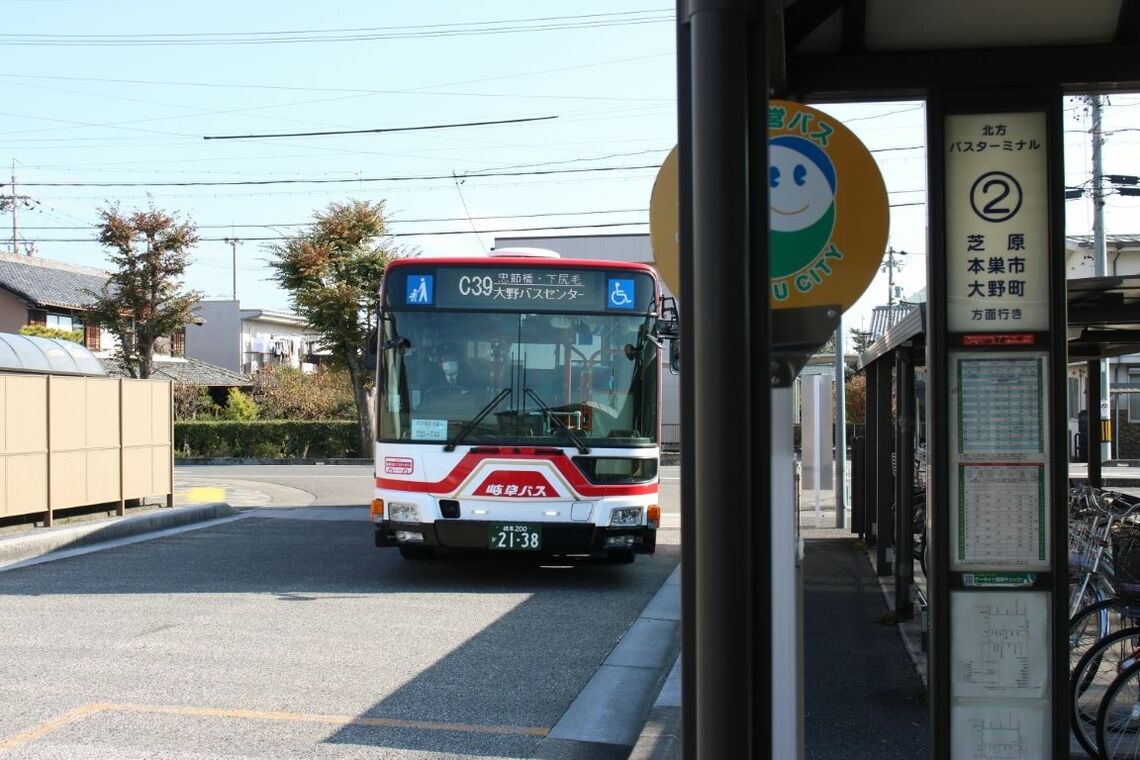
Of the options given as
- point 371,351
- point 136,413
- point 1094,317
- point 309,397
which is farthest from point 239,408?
point 1094,317

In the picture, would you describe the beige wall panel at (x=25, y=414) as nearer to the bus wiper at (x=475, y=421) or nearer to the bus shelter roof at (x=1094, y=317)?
the bus wiper at (x=475, y=421)

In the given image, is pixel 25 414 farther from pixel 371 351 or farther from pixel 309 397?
pixel 309 397

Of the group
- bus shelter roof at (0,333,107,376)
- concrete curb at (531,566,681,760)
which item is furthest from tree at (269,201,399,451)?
concrete curb at (531,566,681,760)

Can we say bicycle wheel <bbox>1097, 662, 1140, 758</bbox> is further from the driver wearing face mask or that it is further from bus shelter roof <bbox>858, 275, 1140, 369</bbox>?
the driver wearing face mask

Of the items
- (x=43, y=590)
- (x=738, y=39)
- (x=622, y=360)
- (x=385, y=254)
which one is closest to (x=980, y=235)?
(x=738, y=39)

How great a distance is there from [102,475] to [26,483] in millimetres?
1669

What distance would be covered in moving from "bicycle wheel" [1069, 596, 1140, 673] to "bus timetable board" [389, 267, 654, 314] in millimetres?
5261

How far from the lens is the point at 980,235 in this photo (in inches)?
158

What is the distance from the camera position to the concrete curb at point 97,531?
12242 millimetres

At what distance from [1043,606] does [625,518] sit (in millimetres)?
6194

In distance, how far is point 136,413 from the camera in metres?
16.4

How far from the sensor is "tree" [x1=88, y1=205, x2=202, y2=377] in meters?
36.1

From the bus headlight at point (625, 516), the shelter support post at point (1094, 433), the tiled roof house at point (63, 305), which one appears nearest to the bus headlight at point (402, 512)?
the bus headlight at point (625, 516)

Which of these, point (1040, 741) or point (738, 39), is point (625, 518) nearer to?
point (1040, 741)
